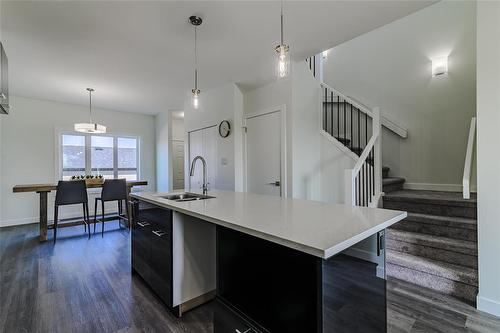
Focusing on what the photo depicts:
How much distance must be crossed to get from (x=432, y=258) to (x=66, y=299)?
3487mm

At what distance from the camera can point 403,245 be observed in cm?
255

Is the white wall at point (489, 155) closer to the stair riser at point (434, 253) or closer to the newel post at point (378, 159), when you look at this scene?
the stair riser at point (434, 253)

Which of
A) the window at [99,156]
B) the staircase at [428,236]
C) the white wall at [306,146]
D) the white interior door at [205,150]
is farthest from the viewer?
the window at [99,156]

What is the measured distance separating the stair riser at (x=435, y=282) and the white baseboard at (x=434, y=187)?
1.85 metres

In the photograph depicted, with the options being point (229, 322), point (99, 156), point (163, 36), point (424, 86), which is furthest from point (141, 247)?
point (424, 86)

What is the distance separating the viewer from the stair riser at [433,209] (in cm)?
253

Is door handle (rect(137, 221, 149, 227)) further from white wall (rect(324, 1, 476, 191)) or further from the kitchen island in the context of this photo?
white wall (rect(324, 1, 476, 191))

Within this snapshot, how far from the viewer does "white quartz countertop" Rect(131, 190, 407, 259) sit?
918mm

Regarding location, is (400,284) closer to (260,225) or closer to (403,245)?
(403,245)

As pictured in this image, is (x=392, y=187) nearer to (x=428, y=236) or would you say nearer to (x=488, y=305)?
(x=428, y=236)

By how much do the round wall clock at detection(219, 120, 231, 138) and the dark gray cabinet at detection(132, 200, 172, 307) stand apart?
204cm

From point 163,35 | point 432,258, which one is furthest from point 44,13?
point 432,258

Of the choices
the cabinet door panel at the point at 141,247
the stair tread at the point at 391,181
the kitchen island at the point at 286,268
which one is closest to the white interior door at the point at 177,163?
the cabinet door panel at the point at 141,247

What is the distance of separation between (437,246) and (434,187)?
5.42ft
